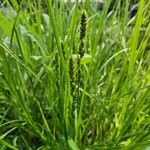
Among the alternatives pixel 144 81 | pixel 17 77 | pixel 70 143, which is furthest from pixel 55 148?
pixel 144 81

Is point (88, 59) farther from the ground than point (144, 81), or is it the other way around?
point (88, 59)

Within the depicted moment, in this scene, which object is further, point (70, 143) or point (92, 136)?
point (92, 136)

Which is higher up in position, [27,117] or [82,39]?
[82,39]

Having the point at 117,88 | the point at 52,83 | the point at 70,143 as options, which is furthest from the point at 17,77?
the point at 117,88

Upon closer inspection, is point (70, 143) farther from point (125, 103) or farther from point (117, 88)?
point (117, 88)

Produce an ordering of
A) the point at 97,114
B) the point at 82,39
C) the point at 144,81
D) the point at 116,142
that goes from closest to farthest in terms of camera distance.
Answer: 1. the point at 82,39
2. the point at 116,142
3. the point at 97,114
4. the point at 144,81

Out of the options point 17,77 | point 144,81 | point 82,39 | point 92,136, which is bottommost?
point 92,136

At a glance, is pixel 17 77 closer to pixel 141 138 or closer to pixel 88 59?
pixel 88 59

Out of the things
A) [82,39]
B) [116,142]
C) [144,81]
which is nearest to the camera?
[82,39]

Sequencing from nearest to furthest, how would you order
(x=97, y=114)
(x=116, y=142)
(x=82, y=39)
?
(x=82, y=39) < (x=116, y=142) < (x=97, y=114)
